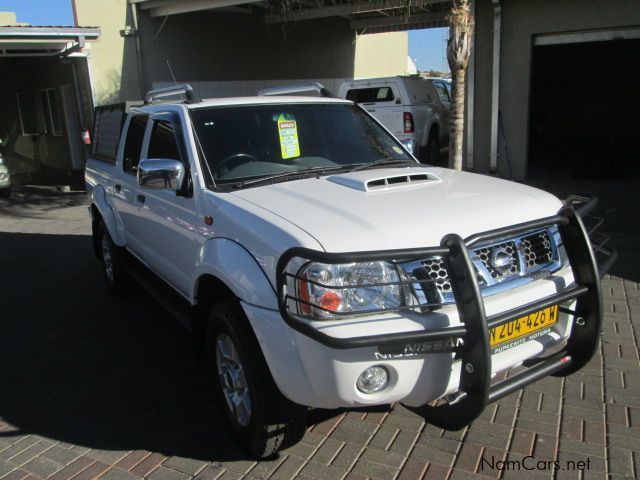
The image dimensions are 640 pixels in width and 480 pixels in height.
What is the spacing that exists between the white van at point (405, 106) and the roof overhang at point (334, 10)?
150 cm

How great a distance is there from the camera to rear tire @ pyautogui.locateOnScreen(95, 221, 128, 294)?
5.56 metres

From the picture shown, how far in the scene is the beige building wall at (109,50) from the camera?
43.7 ft

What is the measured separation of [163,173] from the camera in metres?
3.56

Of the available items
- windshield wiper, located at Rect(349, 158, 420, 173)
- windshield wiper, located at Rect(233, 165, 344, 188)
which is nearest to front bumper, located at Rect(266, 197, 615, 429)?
windshield wiper, located at Rect(233, 165, 344, 188)

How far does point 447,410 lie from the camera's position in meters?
2.57

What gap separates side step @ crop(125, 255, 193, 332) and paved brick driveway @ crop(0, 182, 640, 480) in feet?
1.51

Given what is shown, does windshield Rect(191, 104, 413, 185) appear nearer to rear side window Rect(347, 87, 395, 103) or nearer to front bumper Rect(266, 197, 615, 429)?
front bumper Rect(266, 197, 615, 429)

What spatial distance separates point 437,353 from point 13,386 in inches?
125

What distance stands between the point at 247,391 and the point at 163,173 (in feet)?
4.83

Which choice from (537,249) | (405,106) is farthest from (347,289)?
(405,106)

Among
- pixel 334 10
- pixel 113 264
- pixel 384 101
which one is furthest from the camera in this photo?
pixel 334 10

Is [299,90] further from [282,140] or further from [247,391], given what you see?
[247,391]

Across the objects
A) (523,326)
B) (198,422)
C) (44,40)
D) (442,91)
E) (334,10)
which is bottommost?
(198,422)

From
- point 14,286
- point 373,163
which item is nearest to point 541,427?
point 373,163
